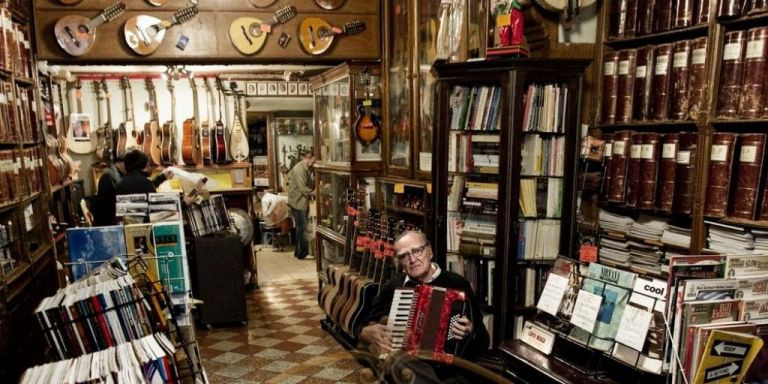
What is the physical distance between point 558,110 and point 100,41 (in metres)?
3.43

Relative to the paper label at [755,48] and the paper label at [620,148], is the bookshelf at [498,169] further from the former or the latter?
the paper label at [755,48]

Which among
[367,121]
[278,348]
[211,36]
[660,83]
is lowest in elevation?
[278,348]

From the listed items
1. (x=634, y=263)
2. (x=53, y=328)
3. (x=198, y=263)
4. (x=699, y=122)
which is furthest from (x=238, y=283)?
(x=699, y=122)

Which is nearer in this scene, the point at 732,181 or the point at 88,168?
the point at 732,181

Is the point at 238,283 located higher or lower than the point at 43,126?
lower

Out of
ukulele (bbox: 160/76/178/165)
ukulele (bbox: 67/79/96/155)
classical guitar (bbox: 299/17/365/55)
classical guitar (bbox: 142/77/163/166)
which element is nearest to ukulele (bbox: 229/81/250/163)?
ukulele (bbox: 160/76/178/165)

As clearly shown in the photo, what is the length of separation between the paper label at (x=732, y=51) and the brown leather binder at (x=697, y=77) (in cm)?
10

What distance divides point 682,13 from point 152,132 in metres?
6.92

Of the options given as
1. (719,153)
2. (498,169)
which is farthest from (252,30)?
(719,153)

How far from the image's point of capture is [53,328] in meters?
2.02

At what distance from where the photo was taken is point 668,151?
8.79ft

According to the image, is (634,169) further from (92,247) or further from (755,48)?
(92,247)

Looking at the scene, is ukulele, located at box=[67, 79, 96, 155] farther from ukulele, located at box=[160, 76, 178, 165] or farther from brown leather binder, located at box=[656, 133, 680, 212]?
brown leather binder, located at box=[656, 133, 680, 212]

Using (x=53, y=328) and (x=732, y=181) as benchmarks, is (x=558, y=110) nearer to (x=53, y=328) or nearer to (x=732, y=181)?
(x=732, y=181)
